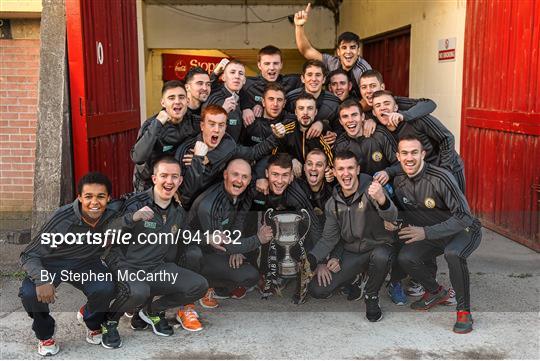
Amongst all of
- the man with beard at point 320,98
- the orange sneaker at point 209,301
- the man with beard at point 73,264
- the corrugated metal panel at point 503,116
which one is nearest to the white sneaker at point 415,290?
the man with beard at point 320,98

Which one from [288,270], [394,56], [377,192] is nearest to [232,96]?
[288,270]

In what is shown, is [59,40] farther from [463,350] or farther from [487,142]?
[487,142]

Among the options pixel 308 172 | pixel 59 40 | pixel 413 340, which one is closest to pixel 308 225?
pixel 308 172

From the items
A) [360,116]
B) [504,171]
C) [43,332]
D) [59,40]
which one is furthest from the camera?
[504,171]

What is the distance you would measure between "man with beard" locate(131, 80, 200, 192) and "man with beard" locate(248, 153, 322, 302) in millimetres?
758

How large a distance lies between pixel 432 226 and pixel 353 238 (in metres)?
0.61

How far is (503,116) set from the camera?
6.53 m

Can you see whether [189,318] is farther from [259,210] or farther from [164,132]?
[164,132]

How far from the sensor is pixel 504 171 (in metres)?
6.61

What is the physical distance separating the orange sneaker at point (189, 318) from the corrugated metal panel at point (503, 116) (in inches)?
147

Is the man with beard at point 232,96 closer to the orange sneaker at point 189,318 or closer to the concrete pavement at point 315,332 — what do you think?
the concrete pavement at point 315,332

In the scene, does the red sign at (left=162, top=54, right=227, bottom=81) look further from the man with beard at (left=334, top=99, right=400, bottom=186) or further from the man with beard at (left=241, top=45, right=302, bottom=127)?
the man with beard at (left=334, top=99, right=400, bottom=186)

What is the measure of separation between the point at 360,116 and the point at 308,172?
0.64 m

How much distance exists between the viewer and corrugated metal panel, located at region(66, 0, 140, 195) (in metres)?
5.35
